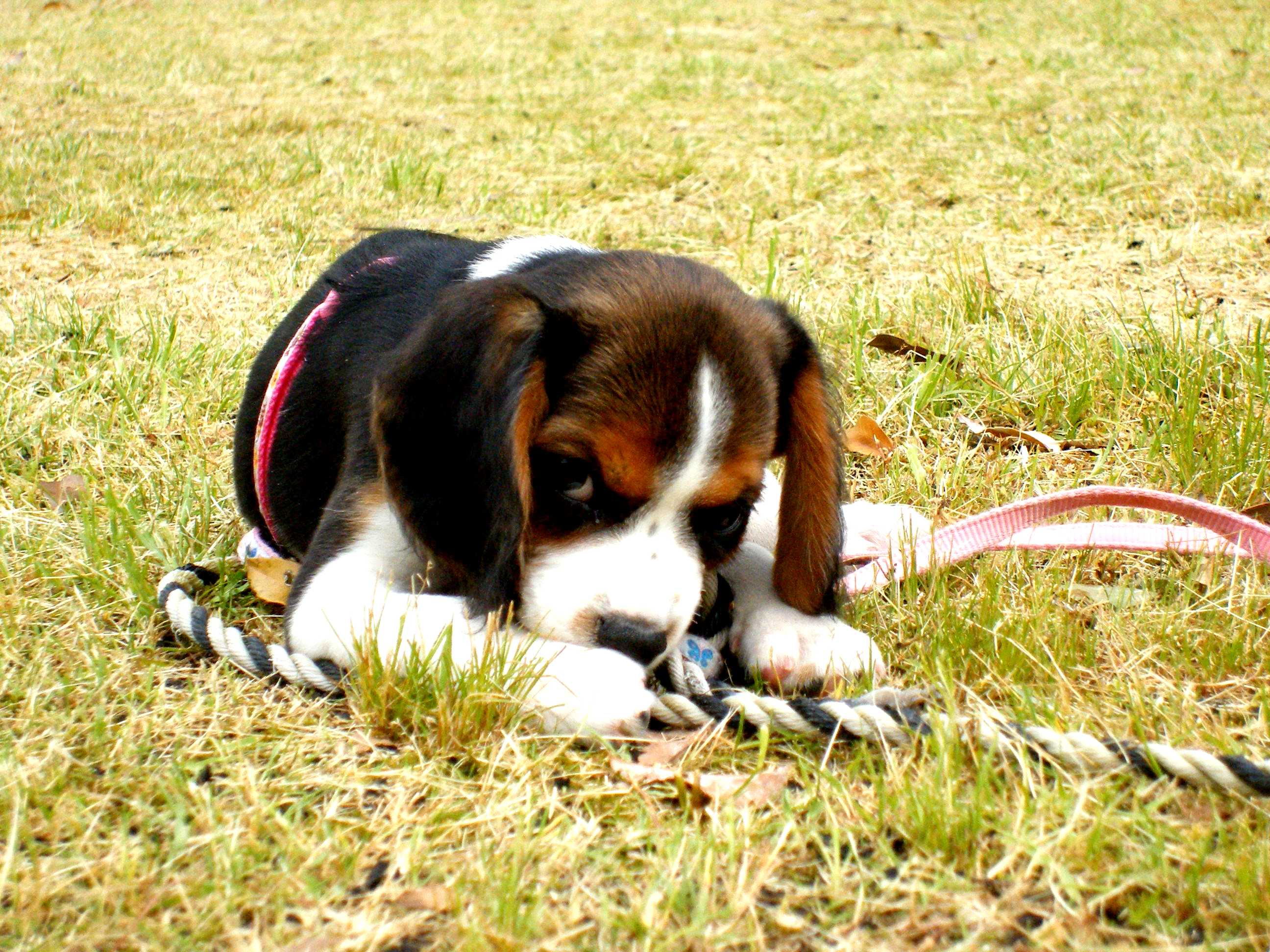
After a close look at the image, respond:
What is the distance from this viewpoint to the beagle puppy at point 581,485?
2.84 meters

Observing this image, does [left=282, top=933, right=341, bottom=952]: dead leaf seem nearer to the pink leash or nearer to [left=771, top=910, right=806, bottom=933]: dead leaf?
[left=771, top=910, right=806, bottom=933]: dead leaf

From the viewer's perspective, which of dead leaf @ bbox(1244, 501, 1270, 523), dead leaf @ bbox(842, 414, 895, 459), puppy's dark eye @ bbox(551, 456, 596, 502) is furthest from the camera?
dead leaf @ bbox(842, 414, 895, 459)

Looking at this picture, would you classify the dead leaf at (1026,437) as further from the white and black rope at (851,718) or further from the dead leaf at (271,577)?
the dead leaf at (271,577)

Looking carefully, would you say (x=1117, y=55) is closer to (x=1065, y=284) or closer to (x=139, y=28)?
(x=1065, y=284)

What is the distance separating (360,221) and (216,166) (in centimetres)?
171

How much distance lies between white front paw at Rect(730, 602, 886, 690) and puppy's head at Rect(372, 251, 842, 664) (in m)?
0.28

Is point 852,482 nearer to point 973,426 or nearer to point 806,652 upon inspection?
point 973,426

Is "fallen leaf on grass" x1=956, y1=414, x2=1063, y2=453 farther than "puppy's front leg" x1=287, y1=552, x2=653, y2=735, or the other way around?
"fallen leaf on grass" x1=956, y1=414, x2=1063, y2=453

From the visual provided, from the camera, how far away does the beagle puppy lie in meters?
2.84

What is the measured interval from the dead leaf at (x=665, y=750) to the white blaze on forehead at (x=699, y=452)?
505 millimetres

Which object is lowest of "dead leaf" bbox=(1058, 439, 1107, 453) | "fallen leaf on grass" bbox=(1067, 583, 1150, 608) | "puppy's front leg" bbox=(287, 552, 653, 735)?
"dead leaf" bbox=(1058, 439, 1107, 453)

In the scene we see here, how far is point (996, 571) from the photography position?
3605 mm

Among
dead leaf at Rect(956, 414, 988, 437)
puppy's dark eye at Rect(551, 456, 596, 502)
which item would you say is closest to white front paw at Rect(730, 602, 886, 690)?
puppy's dark eye at Rect(551, 456, 596, 502)

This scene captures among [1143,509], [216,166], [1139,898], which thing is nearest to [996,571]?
[1143,509]
